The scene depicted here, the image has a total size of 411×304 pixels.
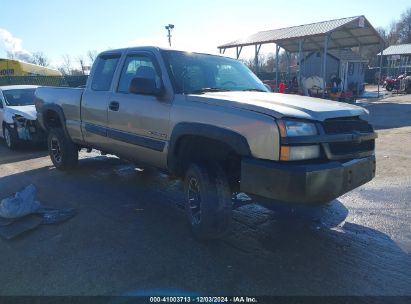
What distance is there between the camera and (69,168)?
6.77 metres

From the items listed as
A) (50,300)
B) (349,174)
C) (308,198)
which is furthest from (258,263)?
(50,300)

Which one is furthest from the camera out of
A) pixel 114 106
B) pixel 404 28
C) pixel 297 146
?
pixel 404 28

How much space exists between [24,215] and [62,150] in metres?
2.32

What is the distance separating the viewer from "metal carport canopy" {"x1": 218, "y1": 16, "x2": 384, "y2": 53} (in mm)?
18203

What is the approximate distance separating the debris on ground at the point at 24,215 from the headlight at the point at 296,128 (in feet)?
9.49

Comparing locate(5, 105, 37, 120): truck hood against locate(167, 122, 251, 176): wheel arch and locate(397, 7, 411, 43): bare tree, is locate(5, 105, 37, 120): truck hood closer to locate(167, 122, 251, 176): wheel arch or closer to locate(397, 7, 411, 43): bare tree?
locate(167, 122, 251, 176): wheel arch

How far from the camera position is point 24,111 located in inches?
340

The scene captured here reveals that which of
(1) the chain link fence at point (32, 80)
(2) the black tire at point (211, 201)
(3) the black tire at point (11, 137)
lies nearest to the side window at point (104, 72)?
(2) the black tire at point (211, 201)

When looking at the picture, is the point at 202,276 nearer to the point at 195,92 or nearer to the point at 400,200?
the point at 195,92

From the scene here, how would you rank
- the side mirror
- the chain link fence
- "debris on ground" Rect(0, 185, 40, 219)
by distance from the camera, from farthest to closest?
the chain link fence, "debris on ground" Rect(0, 185, 40, 219), the side mirror

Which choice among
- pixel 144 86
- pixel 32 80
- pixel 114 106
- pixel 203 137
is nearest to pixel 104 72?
pixel 114 106

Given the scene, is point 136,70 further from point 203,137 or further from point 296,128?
point 296,128

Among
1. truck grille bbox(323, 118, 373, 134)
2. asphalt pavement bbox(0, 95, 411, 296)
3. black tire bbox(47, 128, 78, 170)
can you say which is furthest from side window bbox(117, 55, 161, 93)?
black tire bbox(47, 128, 78, 170)

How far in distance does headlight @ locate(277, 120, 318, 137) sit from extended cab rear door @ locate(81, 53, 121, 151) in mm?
2824
